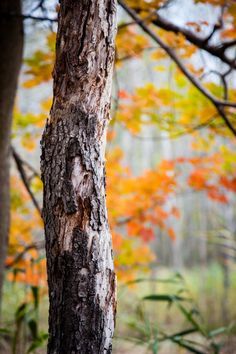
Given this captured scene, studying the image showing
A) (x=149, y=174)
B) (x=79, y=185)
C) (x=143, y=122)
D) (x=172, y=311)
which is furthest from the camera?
(x=172, y=311)

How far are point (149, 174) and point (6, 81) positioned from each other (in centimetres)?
343

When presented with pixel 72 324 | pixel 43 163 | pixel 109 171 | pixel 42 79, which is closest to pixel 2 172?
pixel 42 79

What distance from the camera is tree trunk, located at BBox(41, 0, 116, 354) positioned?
3.50 ft

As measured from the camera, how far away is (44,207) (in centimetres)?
114

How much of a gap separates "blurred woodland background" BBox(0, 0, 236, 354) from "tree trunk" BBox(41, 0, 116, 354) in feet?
2.84

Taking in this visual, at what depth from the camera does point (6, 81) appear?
243 centimetres

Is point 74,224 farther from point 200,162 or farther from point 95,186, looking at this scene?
point 200,162

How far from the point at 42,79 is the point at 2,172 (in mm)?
927

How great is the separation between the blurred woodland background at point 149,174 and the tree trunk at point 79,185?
867mm

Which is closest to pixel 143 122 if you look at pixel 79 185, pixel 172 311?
pixel 79 185

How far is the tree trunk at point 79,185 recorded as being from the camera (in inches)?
41.9

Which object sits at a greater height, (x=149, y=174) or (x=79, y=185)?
(x=149, y=174)

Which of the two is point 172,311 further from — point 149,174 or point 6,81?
point 6,81

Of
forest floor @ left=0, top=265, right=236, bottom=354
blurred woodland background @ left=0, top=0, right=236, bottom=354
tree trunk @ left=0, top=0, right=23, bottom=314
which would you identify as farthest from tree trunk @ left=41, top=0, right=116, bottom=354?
forest floor @ left=0, top=265, right=236, bottom=354
